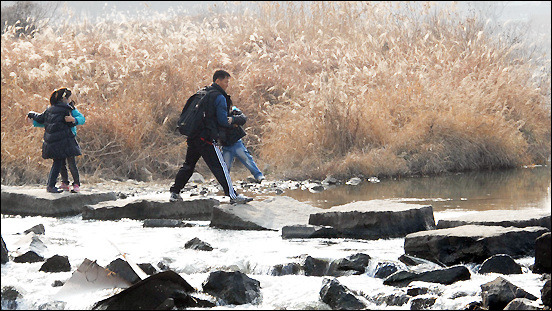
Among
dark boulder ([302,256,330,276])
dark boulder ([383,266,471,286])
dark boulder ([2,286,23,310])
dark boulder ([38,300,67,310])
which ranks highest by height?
dark boulder ([2,286,23,310])

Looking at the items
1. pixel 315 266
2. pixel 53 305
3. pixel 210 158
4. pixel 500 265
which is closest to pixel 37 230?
pixel 210 158

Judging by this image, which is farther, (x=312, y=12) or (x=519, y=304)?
(x=312, y=12)

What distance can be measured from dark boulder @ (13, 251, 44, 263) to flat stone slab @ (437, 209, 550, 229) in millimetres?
4122

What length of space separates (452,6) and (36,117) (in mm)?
15378

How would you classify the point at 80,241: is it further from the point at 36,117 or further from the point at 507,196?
the point at 507,196

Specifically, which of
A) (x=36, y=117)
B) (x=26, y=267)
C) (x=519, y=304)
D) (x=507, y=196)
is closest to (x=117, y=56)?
(x=36, y=117)

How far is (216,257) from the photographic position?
7.63 meters

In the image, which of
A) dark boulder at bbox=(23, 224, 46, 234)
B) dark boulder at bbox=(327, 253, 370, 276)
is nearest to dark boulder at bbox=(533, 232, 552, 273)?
dark boulder at bbox=(327, 253, 370, 276)

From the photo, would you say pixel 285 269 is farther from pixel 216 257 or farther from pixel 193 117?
pixel 193 117

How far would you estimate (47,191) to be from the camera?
11.6m

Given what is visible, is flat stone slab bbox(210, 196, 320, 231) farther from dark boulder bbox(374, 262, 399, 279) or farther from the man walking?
dark boulder bbox(374, 262, 399, 279)

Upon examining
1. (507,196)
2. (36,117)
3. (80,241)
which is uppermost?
(36,117)

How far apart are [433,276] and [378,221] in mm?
2453

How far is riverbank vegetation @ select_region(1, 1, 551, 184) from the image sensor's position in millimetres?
15820
